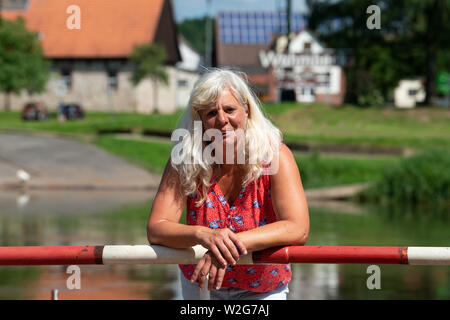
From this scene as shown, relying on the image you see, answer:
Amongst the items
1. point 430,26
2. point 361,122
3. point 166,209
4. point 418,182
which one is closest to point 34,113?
point 361,122

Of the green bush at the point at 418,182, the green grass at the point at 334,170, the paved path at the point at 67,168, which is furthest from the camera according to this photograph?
the paved path at the point at 67,168

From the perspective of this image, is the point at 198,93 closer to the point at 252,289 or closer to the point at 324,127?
the point at 252,289

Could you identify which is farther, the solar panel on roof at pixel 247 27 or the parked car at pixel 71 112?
the solar panel on roof at pixel 247 27

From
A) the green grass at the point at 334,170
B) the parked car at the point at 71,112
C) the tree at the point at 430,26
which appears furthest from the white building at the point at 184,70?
the green grass at the point at 334,170

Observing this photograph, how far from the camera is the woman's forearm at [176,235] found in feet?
11.0

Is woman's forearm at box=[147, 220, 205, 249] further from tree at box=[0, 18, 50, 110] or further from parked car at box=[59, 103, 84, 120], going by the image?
parked car at box=[59, 103, 84, 120]

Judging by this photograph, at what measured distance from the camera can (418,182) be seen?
71.7 ft

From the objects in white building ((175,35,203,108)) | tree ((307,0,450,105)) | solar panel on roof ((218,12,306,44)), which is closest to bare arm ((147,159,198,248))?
tree ((307,0,450,105))

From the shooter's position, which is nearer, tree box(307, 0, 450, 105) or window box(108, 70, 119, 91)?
tree box(307, 0, 450, 105)

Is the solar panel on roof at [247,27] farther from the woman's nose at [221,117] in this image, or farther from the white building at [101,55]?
the woman's nose at [221,117]

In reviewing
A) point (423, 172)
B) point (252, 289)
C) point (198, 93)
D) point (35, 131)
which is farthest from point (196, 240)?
point (35, 131)

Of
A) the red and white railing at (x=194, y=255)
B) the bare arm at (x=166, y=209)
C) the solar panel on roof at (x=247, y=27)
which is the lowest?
the red and white railing at (x=194, y=255)

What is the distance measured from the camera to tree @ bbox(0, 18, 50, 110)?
Answer: 53938 millimetres

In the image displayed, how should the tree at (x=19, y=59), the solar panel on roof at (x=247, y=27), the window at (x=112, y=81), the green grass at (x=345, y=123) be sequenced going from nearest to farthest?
the green grass at (x=345, y=123) < the tree at (x=19, y=59) < the window at (x=112, y=81) < the solar panel on roof at (x=247, y=27)
